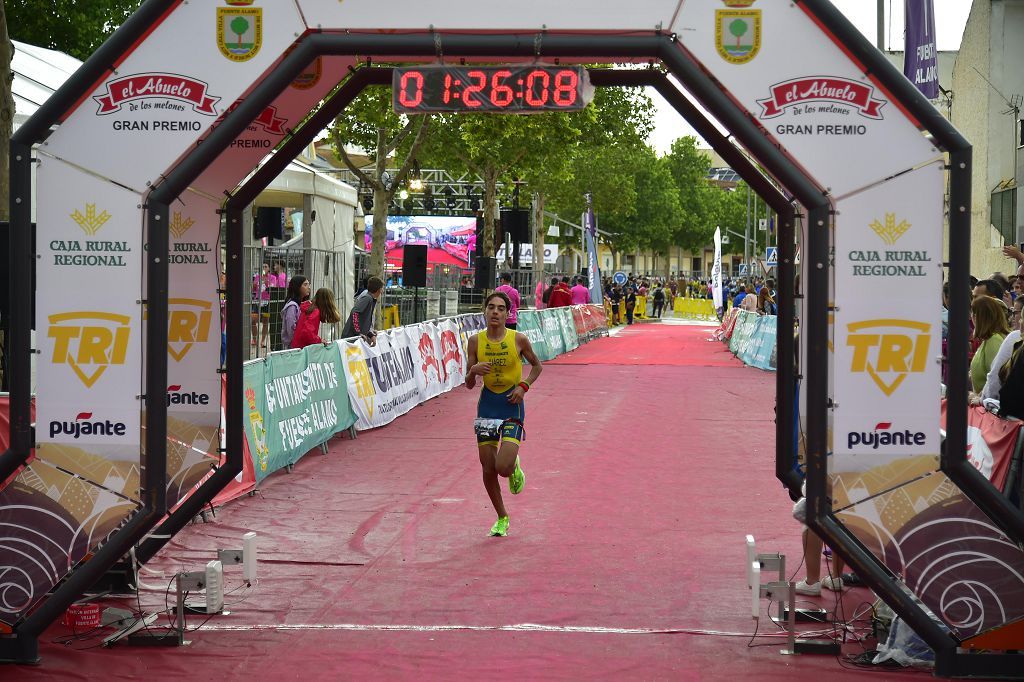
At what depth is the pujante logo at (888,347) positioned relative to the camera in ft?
21.7

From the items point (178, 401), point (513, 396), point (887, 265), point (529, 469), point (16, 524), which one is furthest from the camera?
point (529, 469)

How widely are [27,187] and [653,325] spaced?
48.8m

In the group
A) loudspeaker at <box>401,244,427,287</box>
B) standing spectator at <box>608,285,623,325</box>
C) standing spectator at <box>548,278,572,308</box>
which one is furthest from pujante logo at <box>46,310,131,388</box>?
standing spectator at <box>608,285,623,325</box>

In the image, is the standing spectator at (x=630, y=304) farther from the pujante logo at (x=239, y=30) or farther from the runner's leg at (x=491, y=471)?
the pujante logo at (x=239, y=30)

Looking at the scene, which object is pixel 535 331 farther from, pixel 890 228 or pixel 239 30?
pixel 890 228

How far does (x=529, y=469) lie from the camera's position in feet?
44.5

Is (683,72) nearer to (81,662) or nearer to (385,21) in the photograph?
(385,21)

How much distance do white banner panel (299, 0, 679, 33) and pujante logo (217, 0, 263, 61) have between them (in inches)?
11.6

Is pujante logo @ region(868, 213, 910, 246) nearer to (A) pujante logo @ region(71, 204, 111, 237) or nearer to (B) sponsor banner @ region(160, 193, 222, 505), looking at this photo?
(A) pujante logo @ region(71, 204, 111, 237)

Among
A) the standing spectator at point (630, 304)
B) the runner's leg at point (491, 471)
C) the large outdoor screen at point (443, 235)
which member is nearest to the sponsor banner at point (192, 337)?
the runner's leg at point (491, 471)

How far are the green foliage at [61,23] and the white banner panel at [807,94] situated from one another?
28.8m

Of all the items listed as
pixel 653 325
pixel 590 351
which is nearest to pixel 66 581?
pixel 590 351

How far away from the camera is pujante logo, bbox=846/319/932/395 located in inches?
261

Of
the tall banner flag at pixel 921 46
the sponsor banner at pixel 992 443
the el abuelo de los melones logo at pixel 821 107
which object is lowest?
the sponsor banner at pixel 992 443
